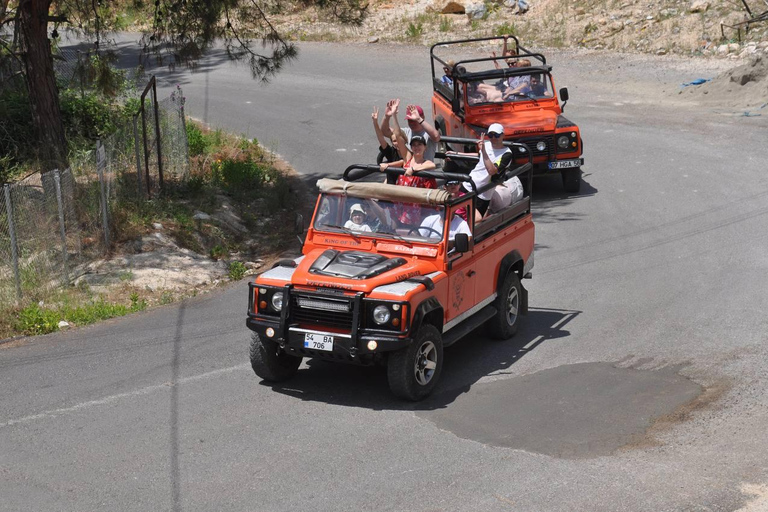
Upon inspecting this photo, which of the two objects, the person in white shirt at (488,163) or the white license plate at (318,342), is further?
the person in white shirt at (488,163)

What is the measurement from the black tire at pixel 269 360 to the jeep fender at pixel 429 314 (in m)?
1.40

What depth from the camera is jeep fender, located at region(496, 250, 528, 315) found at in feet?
34.6

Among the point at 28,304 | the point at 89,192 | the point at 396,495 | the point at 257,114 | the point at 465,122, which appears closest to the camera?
the point at 396,495

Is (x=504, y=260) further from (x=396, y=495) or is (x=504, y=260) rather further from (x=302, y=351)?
(x=396, y=495)

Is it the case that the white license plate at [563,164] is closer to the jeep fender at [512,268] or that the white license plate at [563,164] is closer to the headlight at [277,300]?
the jeep fender at [512,268]

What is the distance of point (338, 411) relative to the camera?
8766mm

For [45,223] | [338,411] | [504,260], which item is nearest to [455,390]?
[338,411]

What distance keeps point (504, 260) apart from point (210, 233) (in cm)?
659

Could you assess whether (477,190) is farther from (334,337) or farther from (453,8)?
(453,8)

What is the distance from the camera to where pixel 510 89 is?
17828 millimetres

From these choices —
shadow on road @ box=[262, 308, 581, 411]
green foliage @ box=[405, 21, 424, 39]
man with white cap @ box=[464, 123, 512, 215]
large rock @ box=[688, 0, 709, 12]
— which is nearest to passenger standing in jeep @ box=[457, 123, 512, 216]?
man with white cap @ box=[464, 123, 512, 215]

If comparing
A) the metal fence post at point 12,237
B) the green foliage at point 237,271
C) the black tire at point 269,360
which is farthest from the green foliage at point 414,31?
the black tire at point 269,360

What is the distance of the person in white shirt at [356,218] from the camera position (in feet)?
32.1

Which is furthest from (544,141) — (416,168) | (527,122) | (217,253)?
(416,168)
